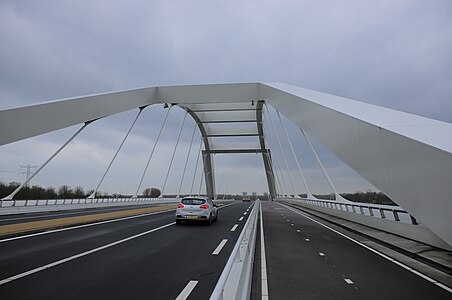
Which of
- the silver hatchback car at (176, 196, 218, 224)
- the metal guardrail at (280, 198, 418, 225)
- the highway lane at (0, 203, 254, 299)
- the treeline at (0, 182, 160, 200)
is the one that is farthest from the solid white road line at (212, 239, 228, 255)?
the treeline at (0, 182, 160, 200)

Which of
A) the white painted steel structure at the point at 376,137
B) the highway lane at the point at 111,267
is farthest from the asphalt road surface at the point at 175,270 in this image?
the white painted steel structure at the point at 376,137

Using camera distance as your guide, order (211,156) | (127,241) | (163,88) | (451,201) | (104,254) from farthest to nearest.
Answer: (211,156) → (163,88) → (127,241) → (104,254) → (451,201)

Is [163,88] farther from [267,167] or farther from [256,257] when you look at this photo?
[267,167]

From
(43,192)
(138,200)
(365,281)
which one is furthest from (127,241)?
(43,192)

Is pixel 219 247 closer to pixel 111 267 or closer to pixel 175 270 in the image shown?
pixel 175 270

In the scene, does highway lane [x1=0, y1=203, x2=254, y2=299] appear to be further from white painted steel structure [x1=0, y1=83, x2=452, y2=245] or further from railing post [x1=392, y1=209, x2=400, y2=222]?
railing post [x1=392, y1=209, x2=400, y2=222]

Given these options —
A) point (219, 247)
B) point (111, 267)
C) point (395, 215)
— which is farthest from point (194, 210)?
point (111, 267)

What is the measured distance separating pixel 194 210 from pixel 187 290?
10729mm

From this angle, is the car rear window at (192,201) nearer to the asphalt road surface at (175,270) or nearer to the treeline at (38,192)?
the asphalt road surface at (175,270)

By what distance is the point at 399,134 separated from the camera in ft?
20.5

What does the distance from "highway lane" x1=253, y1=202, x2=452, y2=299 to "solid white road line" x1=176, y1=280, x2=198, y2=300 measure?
1060 mm

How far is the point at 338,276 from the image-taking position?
6.72m

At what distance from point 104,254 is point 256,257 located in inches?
153

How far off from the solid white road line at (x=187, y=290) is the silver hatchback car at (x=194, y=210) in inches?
397
